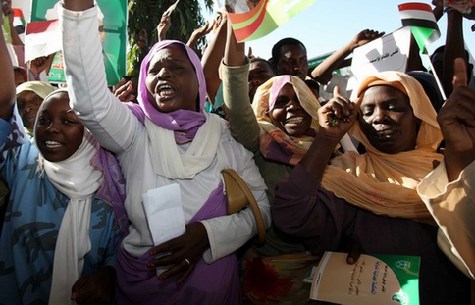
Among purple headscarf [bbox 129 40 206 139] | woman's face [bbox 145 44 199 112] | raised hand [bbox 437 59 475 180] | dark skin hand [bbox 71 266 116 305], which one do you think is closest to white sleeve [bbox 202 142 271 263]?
purple headscarf [bbox 129 40 206 139]

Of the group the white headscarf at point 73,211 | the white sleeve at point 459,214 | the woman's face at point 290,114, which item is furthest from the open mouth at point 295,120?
the white headscarf at point 73,211

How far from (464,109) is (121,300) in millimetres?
1656

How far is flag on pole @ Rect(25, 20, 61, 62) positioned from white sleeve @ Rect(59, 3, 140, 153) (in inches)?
59.5

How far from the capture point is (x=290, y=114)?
225cm

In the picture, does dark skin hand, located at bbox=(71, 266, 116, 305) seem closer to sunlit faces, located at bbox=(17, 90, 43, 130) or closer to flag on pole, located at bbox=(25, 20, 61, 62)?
sunlit faces, located at bbox=(17, 90, 43, 130)

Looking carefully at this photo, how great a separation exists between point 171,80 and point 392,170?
3.67 feet

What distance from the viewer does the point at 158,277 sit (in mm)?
1749

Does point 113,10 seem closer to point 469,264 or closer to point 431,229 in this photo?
point 431,229

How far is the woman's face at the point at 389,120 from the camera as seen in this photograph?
187cm

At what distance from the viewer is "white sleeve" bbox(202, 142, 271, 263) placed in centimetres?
179

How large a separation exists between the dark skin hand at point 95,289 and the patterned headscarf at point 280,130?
0.95 meters

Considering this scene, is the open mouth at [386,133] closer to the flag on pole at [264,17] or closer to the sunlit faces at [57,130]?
the flag on pole at [264,17]

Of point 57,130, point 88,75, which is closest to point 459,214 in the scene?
point 88,75

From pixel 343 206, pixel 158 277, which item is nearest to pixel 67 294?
pixel 158 277
